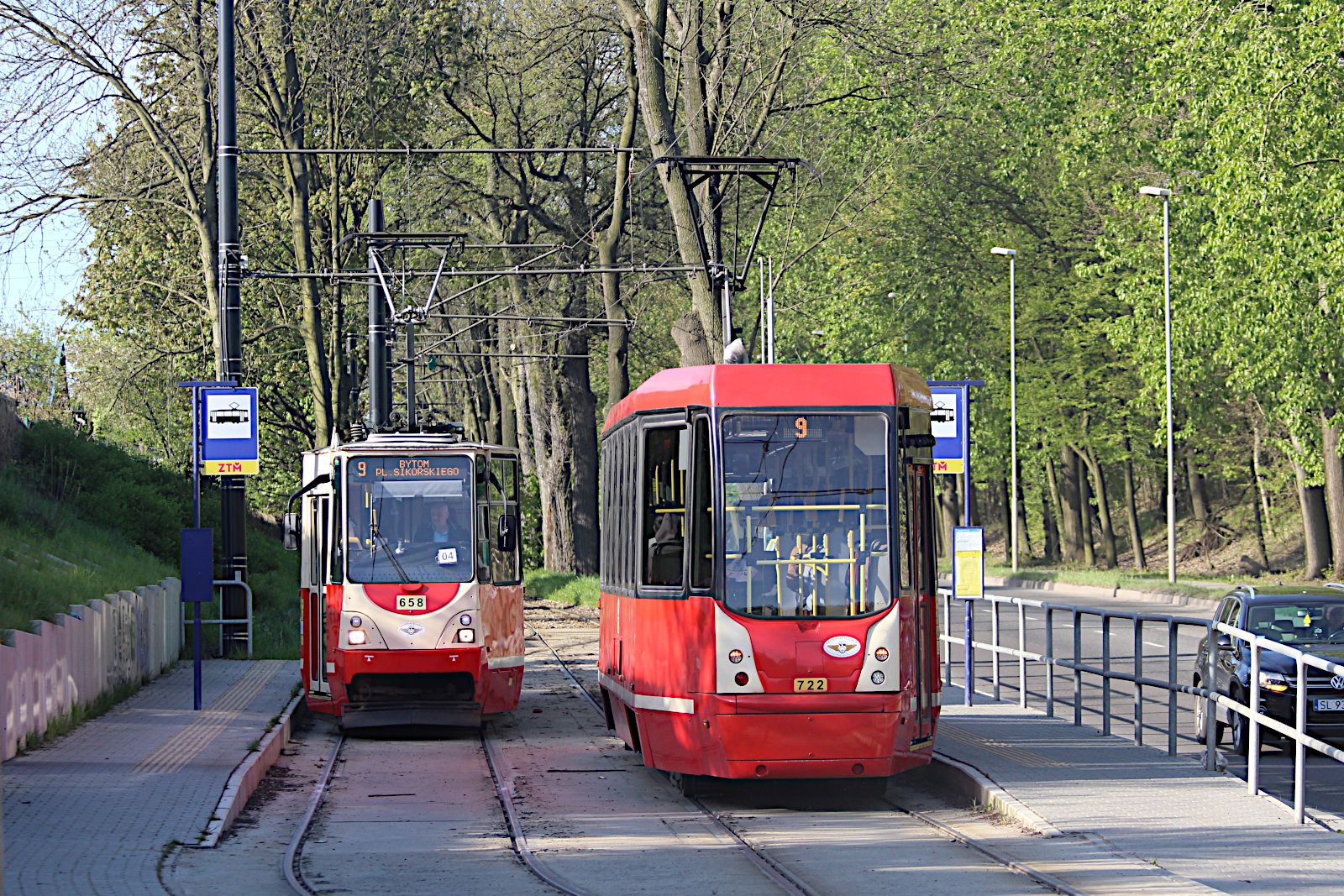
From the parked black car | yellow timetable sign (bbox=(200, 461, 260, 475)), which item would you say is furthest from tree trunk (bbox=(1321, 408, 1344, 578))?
yellow timetable sign (bbox=(200, 461, 260, 475))

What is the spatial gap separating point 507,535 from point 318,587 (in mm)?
2007

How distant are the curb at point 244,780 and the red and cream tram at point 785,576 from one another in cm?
295

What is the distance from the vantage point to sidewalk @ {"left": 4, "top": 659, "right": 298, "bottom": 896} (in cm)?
893

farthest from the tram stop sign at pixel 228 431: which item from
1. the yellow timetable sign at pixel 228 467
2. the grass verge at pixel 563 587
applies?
the grass verge at pixel 563 587

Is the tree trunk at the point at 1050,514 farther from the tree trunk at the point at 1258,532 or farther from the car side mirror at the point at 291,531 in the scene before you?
the car side mirror at the point at 291,531

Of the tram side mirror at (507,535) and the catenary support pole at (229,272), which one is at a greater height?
the catenary support pole at (229,272)

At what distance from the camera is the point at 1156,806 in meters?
10.7

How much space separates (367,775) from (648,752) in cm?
283

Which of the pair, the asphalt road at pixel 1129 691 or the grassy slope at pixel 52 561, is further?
the grassy slope at pixel 52 561

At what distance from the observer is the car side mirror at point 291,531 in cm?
1753

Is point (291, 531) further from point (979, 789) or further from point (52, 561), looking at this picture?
point (979, 789)

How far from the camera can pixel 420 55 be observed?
110 feet

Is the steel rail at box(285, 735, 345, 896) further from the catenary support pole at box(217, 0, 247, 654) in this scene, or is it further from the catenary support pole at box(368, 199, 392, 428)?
the catenary support pole at box(368, 199, 392, 428)

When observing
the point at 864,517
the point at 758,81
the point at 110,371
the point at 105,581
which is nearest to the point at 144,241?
the point at 110,371
